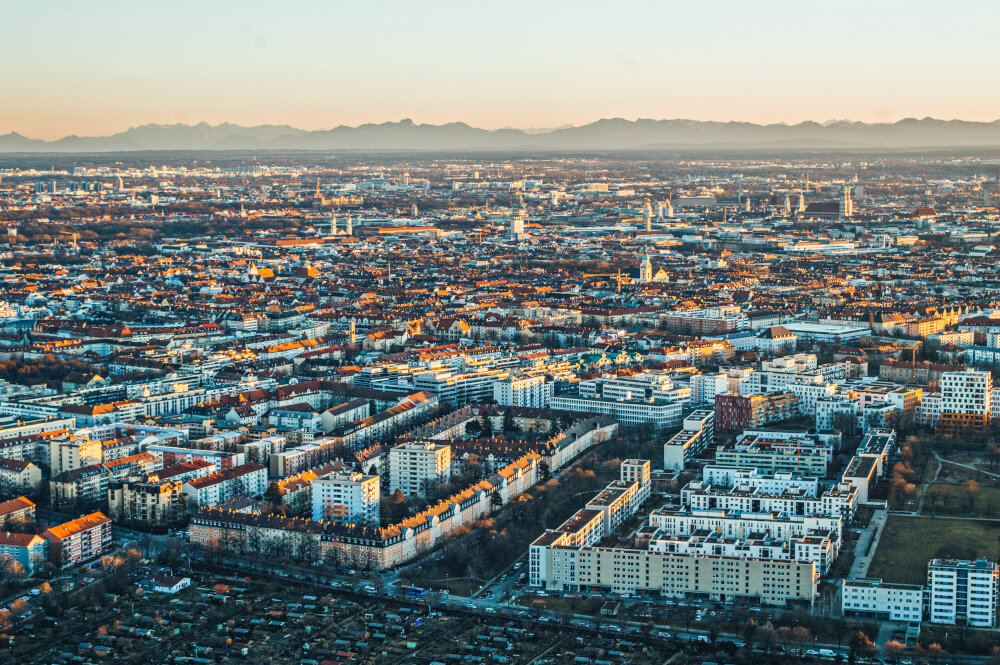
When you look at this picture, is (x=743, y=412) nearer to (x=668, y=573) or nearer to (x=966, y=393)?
(x=966, y=393)

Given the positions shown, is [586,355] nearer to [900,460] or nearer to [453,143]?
[900,460]

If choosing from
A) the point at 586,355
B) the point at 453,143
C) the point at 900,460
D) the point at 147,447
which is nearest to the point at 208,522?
the point at 147,447

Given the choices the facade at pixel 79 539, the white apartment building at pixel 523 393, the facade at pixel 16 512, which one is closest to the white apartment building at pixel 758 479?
the white apartment building at pixel 523 393

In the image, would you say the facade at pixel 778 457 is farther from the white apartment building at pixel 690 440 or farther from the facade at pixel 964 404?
the facade at pixel 964 404

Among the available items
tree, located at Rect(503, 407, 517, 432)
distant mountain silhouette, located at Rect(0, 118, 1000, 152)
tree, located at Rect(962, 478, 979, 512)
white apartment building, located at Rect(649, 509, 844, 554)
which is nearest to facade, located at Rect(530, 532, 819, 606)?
white apartment building, located at Rect(649, 509, 844, 554)

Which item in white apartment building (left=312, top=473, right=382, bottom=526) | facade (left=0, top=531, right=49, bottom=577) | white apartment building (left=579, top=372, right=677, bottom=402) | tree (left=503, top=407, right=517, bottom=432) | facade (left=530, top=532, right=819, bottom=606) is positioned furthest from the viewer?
white apartment building (left=579, top=372, right=677, bottom=402)

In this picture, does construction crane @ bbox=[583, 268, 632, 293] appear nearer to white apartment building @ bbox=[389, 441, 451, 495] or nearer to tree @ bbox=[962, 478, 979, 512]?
white apartment building @ bbox=[389, 441, 451, 495]
